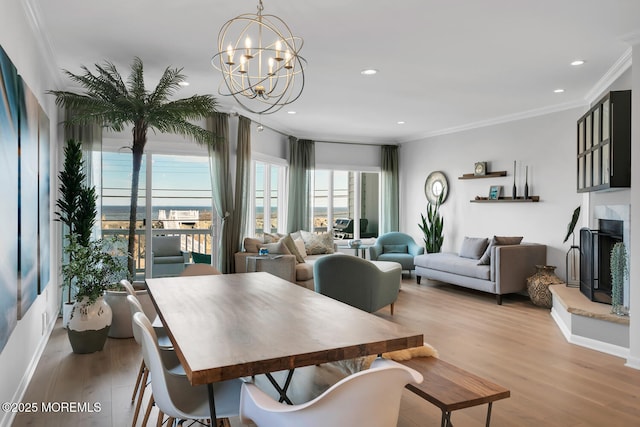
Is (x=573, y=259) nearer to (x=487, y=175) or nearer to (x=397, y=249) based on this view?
(x=487, y=175)

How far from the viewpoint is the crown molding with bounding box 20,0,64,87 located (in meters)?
3.10

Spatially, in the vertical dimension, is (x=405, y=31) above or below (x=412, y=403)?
above

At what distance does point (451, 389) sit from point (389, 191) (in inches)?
275

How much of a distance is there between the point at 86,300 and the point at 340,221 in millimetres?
5541

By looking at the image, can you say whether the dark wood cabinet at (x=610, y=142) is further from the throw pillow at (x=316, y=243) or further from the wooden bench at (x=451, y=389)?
the throw pillow at (x=316, y=243)

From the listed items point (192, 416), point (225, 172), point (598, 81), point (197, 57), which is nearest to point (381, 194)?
point (225, 172)

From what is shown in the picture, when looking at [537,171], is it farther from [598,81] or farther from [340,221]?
[340,221]

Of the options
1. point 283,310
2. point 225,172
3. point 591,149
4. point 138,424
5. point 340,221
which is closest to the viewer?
point 283,310

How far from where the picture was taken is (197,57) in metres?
4.25

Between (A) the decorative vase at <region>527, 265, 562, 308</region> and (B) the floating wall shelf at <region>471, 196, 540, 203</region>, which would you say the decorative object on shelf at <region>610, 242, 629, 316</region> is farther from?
(B) the floating wall shelf at <region>471, 196, 540, 203</region>

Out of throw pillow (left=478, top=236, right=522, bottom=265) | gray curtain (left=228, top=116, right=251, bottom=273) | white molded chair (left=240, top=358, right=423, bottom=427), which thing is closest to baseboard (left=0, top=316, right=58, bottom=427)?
white molded chair (left=240, top=358, right=423, bottom=427)

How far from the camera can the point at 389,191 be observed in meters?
8.95

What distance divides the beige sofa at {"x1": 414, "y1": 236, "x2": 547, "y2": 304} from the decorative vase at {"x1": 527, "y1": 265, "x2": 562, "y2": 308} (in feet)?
0.56

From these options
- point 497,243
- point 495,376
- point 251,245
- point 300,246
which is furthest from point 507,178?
point 495,376
